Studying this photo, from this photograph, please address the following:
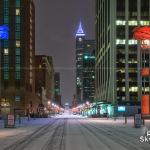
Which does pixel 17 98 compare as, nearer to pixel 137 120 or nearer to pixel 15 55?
pixel 15 55

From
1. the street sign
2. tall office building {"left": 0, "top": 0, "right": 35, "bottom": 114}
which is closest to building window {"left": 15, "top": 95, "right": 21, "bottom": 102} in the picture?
tall office building {"left": 0, "top": 0, "right": 35, "bottom": 114}

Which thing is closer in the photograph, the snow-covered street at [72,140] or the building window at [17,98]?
the snow-covered street at [72,140]

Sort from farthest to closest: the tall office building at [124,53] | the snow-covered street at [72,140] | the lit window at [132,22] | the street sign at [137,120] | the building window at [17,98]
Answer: the lit window at [132,22] < the tall office building at [124,53] < the building window at [17,98] < the street sign at [137,120] < the snow-covered street at [72,140]

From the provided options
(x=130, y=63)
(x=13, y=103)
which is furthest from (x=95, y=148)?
(x=130, y=63)

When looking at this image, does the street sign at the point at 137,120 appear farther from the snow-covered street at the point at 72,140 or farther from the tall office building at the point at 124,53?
the tall office building at the point at 124,53

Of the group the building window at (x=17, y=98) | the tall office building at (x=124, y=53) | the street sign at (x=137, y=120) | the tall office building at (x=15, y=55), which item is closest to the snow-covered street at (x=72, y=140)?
the street sign at (x=137, y=120)

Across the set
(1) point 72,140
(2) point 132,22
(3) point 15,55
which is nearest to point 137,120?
(1) point 72,140

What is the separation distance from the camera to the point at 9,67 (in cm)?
18475

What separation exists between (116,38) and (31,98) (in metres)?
39.5

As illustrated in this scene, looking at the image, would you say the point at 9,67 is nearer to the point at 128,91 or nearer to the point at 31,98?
the point at 31,98

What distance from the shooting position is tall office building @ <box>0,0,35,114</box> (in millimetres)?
180875

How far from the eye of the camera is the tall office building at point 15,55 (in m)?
181

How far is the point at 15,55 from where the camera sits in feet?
607

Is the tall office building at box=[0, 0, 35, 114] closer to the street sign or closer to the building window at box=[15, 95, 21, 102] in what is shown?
the building window at box=[15, 95, 21, 102]
